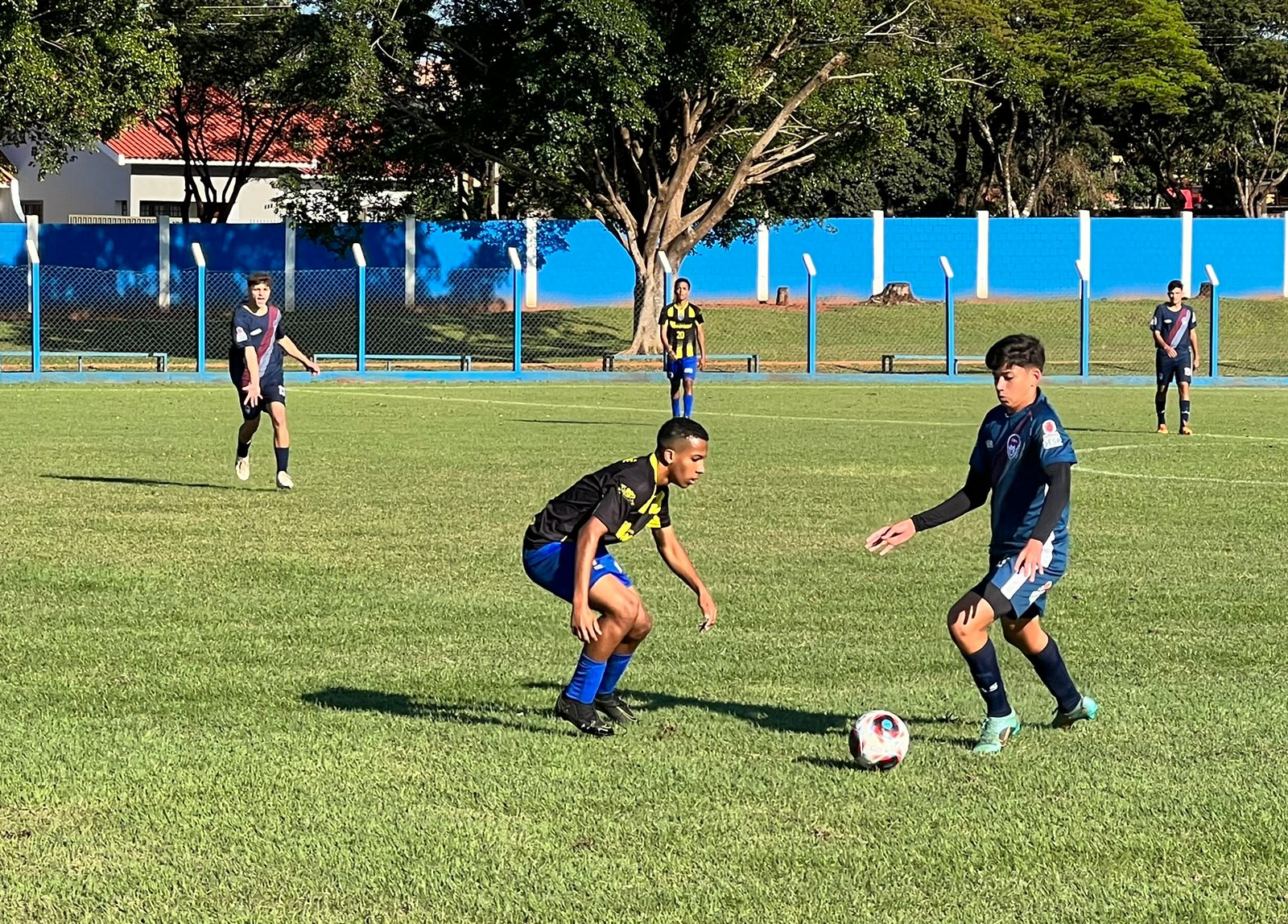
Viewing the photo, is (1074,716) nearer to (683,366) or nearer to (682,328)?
(683,366)

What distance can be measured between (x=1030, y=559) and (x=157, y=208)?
57337 millimetres

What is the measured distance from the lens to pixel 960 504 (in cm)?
670

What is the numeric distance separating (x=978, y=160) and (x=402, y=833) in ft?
203

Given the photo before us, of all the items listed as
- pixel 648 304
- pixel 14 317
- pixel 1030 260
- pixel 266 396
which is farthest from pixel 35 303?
pixel 1030 260

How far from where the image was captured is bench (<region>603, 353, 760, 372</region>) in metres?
35.5

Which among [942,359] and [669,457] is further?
[942,359]

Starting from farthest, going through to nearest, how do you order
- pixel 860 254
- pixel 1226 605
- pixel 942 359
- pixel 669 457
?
pixel 860 254, pixel 942 359, pixel 1226 605, pixel 669 457

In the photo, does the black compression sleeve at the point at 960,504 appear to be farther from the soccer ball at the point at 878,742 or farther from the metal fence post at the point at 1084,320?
the metal fence post at the point at 1084,320

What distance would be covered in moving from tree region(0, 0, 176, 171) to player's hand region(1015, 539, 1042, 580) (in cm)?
2848

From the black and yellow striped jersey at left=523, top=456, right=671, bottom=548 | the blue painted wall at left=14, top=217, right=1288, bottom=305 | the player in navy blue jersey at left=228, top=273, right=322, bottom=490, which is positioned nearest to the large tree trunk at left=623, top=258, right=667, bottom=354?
the blue painted wall at left=14, top=217, right=1288, bottom=305

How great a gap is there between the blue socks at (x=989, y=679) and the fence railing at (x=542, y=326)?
93.7 feet

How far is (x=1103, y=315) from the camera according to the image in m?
46.0

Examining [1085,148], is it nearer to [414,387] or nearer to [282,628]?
[414,387]

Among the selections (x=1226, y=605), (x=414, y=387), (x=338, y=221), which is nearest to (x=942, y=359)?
(x=414, y=387)
